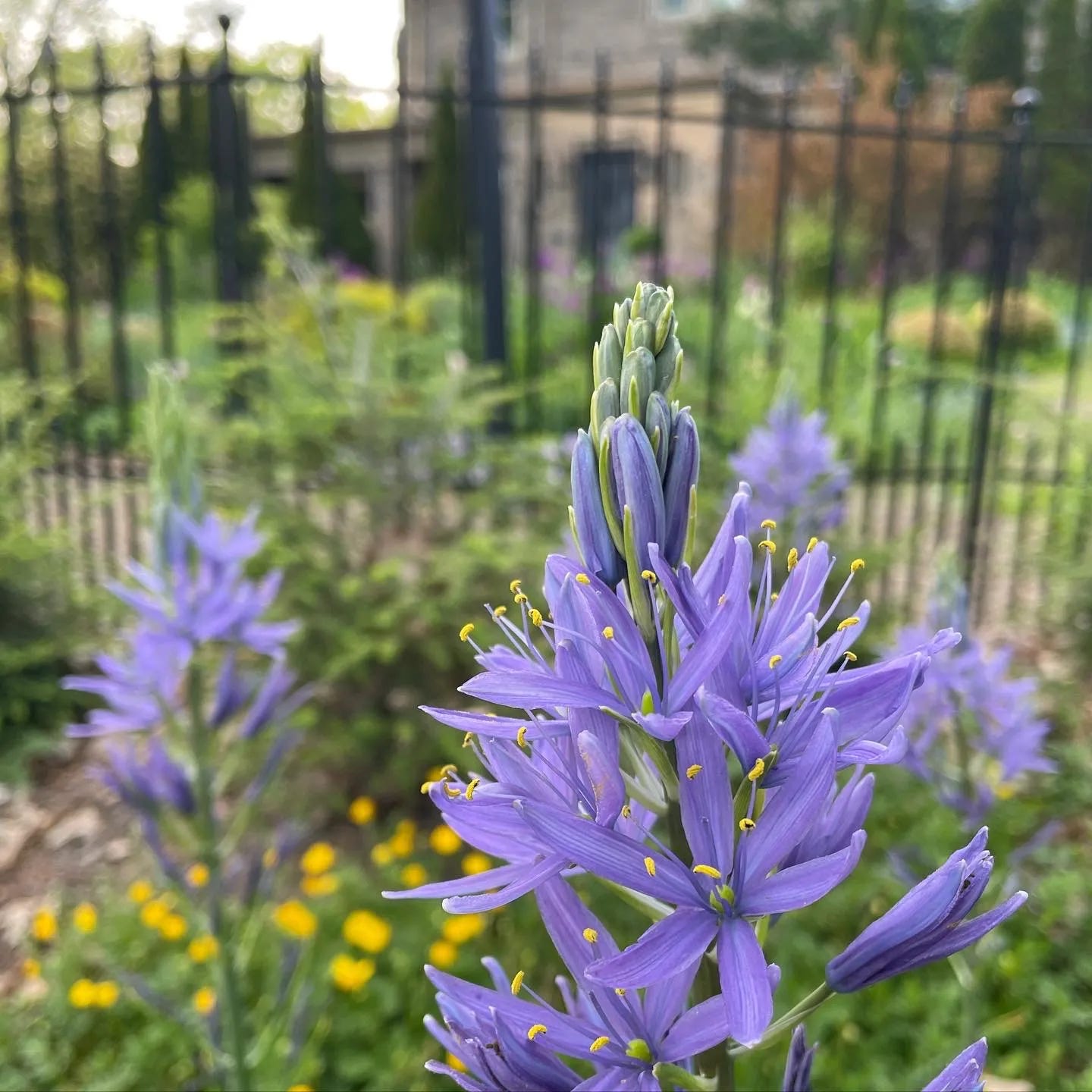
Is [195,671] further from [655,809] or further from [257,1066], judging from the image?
[655,809]

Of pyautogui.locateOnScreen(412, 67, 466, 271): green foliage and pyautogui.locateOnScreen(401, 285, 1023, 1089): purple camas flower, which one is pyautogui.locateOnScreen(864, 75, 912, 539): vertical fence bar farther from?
pyautogui.locateOnScreen(412, 67, 466, 271): green foliage

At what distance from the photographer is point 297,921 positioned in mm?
2703

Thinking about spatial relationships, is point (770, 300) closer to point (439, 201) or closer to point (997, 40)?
point (439, 201)

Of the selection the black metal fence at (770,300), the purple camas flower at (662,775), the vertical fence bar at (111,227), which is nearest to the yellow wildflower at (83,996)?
the black metal fence at (770,300)

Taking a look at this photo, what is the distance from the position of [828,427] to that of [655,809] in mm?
4065

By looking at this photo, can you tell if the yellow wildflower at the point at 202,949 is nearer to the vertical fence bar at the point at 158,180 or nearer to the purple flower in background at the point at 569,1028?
the purple flower in background at the point at 569,1028

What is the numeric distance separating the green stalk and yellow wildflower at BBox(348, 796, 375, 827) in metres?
1.31

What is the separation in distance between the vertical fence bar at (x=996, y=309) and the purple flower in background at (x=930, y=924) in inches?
163

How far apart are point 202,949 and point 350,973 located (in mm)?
430

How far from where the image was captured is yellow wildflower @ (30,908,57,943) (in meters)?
2.89

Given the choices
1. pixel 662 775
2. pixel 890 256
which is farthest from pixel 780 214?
pixel 662 775

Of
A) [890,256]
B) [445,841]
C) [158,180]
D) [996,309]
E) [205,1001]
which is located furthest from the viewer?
[996,309]

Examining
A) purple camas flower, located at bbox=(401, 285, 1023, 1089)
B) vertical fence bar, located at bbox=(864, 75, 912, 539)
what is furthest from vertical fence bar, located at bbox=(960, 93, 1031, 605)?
purple camas flower, located at bbox=(401, 285, 1023, 1089)

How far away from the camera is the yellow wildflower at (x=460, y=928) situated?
2.69 meters
